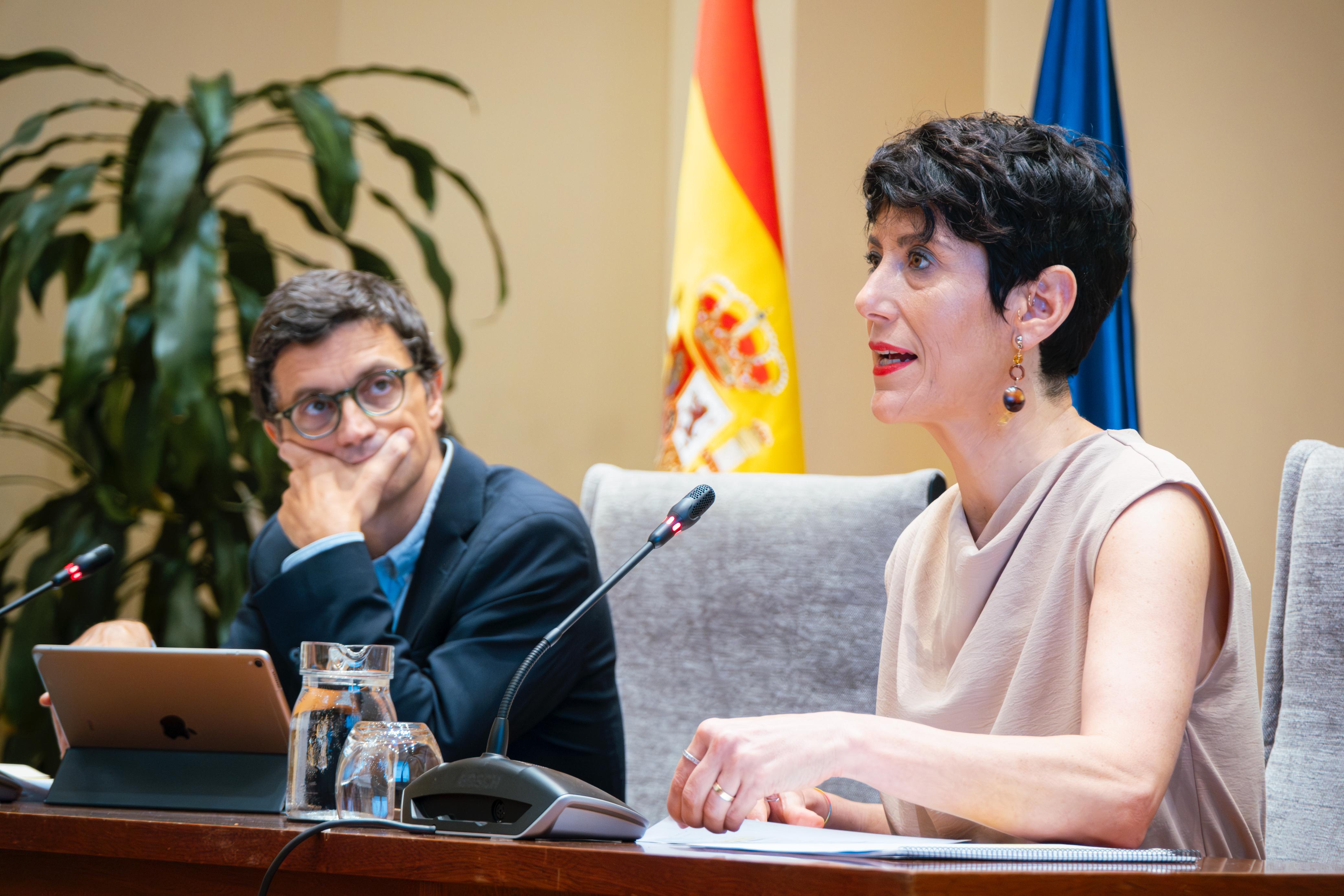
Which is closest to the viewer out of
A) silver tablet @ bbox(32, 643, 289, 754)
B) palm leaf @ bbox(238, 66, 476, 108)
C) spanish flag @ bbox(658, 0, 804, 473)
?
silver tablet @ bbox(32, 643, 289, 754)

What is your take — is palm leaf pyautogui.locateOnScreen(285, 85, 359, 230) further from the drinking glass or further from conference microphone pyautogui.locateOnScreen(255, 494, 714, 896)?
conference microphone pyautogui.locateOnScreen(255, 494, 714, 896)

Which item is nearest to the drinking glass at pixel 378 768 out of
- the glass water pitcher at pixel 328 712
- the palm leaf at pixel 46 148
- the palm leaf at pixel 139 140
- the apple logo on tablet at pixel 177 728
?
the glass water pitcher at pixel 328 712

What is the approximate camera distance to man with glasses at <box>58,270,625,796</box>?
4.50 feet

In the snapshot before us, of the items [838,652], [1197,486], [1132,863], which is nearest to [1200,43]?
[838,652]

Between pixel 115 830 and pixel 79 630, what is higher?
pixel 115 830

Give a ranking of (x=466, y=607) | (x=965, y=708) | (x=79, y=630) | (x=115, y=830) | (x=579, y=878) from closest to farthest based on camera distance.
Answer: (x=579, y=878)
(x=115, y=830)
(x=965, y=708)
(x=466, y=607)
(x=79, y=630)

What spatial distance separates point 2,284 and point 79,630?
687 millimetres

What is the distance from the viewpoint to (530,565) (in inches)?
58.8

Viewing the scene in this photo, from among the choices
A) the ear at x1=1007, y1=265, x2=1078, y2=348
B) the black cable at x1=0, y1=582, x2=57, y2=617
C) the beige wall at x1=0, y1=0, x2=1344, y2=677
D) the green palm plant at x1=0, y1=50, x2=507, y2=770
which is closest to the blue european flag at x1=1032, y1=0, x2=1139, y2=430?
the beige wall at x1=0, y1=0, x2=1344, y2=677

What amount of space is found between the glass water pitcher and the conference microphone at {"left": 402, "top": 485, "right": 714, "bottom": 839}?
0.37ft

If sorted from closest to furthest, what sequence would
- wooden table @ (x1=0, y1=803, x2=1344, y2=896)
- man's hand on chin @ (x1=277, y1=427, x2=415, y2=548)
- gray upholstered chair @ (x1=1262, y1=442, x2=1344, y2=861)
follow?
wooden table @ (x1=0, y1=803, x2=1344, y2=896) < gray upholstered chair @ (x1=1262, y1=442, x2=1344, y2=861) < man's hand on chin @ (x1=277, y1=427, x2=415, y2=548)

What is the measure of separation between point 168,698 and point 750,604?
88 cm

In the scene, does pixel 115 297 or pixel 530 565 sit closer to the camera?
pixel 530 565

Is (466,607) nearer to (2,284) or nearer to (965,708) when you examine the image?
(965,708)
